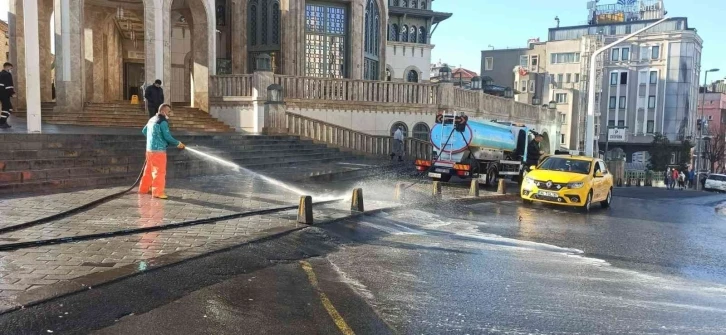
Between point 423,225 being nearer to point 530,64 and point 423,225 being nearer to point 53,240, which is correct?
point 53,240

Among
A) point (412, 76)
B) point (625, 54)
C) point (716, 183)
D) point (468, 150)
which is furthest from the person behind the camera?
point (625, 54)

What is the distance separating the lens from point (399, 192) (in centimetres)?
1495

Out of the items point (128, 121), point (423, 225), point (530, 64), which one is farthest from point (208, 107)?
point (530, 64)

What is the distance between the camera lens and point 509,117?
106 feet

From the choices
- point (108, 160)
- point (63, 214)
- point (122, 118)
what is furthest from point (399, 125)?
point (63, 214)

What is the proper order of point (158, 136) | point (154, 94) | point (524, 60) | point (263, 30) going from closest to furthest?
1. point (158, 136)
2. point (154, 94)
3. point (263, 30)
4. point (524, 60)

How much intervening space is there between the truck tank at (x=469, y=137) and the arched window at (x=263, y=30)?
12.2m

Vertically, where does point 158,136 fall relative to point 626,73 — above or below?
below

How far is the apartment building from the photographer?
2707 inches

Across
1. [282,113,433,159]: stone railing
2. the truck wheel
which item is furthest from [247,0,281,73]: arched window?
the truck wheel

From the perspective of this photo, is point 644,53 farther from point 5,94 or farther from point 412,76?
point 5,94

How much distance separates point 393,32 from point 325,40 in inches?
614

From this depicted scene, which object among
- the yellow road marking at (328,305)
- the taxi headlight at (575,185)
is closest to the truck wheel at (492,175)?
the taxi headlight at (575,185)

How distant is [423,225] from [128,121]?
14.1m
